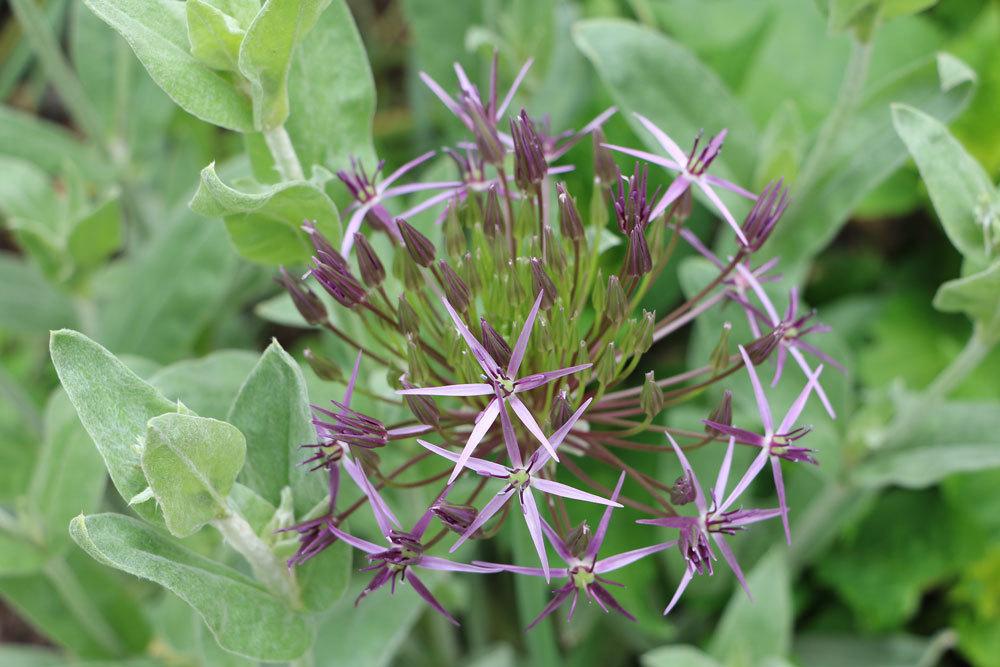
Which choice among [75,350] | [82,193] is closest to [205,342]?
[82,193]

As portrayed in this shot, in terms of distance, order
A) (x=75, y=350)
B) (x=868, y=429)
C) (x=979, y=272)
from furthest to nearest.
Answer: (x=868, y=429)
(x=979, y=272)
(x=75, y=350)

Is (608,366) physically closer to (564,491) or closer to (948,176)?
(564,491)

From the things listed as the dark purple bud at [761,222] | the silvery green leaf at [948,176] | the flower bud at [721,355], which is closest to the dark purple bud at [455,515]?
the flower bud at [721,355]

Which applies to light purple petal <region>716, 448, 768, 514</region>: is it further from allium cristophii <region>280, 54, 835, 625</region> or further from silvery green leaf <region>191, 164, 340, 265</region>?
silvery green leaf <region>191, 164, 340, 265</region>

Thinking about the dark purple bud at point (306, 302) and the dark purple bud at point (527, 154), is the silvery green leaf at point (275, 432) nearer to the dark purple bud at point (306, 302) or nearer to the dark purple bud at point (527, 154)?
the dark purple bud at point (306, 302)

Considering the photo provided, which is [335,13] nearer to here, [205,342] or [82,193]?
[82,193]
